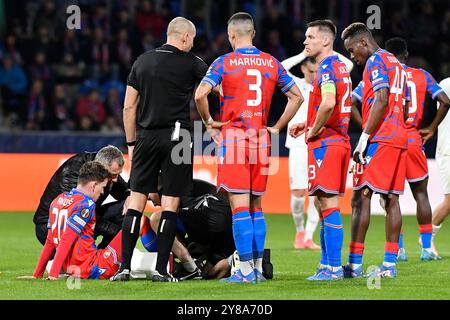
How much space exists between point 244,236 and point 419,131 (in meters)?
3.00

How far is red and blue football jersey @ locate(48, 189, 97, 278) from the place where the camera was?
8.02 meters

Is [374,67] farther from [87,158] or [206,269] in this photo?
[87,158]

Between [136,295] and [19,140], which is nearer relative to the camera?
[136,295]

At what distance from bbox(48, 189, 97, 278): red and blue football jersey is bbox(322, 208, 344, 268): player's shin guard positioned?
1934 millimetres

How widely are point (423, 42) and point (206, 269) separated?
11346mm

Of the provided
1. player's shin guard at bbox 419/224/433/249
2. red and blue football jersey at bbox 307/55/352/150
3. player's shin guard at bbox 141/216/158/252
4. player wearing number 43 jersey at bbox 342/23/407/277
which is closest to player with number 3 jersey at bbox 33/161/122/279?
player's shin guard at bbox 141/216/158/252

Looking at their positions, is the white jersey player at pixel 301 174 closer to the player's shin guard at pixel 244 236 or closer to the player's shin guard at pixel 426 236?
the player's shin guard at pixel 426 236

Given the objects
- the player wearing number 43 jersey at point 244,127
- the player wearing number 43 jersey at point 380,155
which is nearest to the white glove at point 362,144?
the player wearing number 43 jersey at point 380,155

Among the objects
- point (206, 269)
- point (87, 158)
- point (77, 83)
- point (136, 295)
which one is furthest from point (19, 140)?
point (136, 295)

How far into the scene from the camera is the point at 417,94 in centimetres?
986

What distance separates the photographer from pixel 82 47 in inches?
749

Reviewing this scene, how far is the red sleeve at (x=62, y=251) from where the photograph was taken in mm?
7879

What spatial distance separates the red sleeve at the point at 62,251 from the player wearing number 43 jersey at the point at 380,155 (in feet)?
7.77

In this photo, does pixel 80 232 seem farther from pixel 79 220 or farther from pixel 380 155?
pixel 380 155
